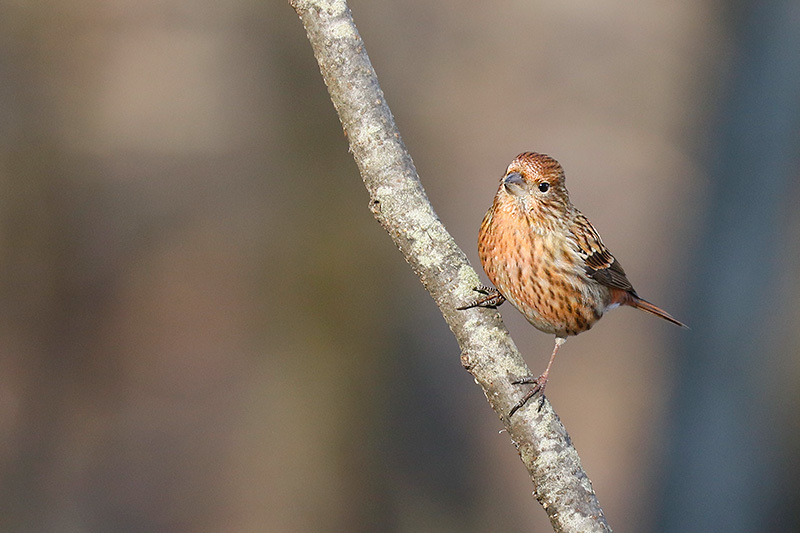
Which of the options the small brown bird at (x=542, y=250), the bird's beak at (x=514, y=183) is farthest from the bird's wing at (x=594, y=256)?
the bird's beak at (x=514, y=183)

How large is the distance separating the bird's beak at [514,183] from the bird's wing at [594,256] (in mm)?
452

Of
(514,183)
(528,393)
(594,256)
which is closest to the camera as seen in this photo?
(528,393)

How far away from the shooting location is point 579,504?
2400mm

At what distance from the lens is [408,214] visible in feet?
8.86

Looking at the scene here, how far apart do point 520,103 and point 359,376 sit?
5.20m

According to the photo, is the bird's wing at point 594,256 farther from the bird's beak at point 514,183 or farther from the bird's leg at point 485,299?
the bird's leg at point 485,299

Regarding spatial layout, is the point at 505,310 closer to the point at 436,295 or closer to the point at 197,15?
the point at 197,15

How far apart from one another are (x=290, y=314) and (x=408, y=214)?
4763 mm

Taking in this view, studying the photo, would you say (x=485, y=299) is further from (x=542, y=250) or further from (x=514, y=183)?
(x=542, y=250)

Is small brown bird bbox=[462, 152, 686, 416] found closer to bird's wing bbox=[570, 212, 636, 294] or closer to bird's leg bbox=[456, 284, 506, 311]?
bird's wing bbox=[570, 212, 636, 294]

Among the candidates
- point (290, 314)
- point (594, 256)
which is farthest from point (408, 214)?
point (290, 314)

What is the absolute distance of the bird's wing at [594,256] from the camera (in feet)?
12.0

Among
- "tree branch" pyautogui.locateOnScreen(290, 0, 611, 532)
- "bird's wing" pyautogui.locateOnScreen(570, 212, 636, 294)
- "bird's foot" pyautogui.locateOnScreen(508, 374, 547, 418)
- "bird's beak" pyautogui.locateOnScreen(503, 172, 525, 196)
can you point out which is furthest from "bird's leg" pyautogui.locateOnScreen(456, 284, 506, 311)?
"bird's wing" pyautogui.locateOnScreen(570, 212, 636, 294)

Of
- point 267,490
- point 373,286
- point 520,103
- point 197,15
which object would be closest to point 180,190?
point 197,15
